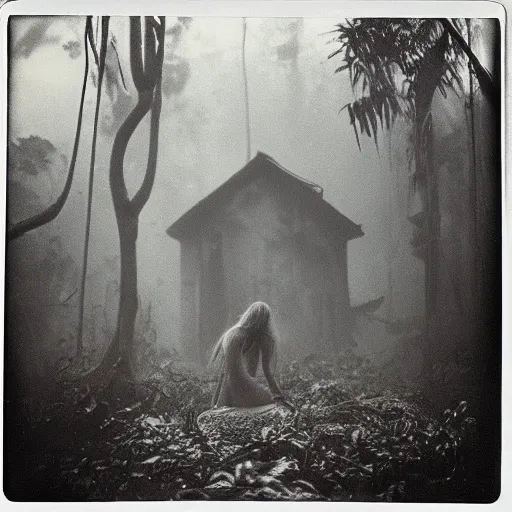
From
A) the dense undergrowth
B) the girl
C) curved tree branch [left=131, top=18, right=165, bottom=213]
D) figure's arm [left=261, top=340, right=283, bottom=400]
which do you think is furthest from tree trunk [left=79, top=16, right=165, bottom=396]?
figure's arm [left=261, top=340, right=283, bottom=400]

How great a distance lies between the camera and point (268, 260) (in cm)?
243

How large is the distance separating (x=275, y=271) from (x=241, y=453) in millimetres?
745

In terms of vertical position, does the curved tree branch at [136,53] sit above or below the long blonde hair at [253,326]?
above

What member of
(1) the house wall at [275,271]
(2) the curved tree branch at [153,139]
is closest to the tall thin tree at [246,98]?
(1) the house wall at [275,271]

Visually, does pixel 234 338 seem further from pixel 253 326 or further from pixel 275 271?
pixel 275 271

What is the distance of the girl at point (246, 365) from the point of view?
7.87 feet

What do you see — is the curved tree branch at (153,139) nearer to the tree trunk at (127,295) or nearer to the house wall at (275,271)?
the tree trunk at (127,295)

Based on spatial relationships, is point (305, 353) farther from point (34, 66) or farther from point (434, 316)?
point (34, 66)

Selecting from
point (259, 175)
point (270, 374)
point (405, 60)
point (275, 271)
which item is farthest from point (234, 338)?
point (405, 60)

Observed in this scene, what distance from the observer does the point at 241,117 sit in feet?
8.02

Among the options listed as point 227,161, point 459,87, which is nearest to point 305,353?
point 227,161

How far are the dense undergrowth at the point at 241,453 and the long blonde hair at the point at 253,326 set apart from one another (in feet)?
0.47

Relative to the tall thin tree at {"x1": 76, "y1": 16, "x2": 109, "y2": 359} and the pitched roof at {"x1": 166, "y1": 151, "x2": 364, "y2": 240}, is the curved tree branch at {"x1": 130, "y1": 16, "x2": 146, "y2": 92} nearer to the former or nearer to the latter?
the tall thin tree at {"x1": 76, "y1": 16, "x2": 109, "y2": 359}

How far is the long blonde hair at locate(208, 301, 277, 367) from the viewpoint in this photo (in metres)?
2.41
